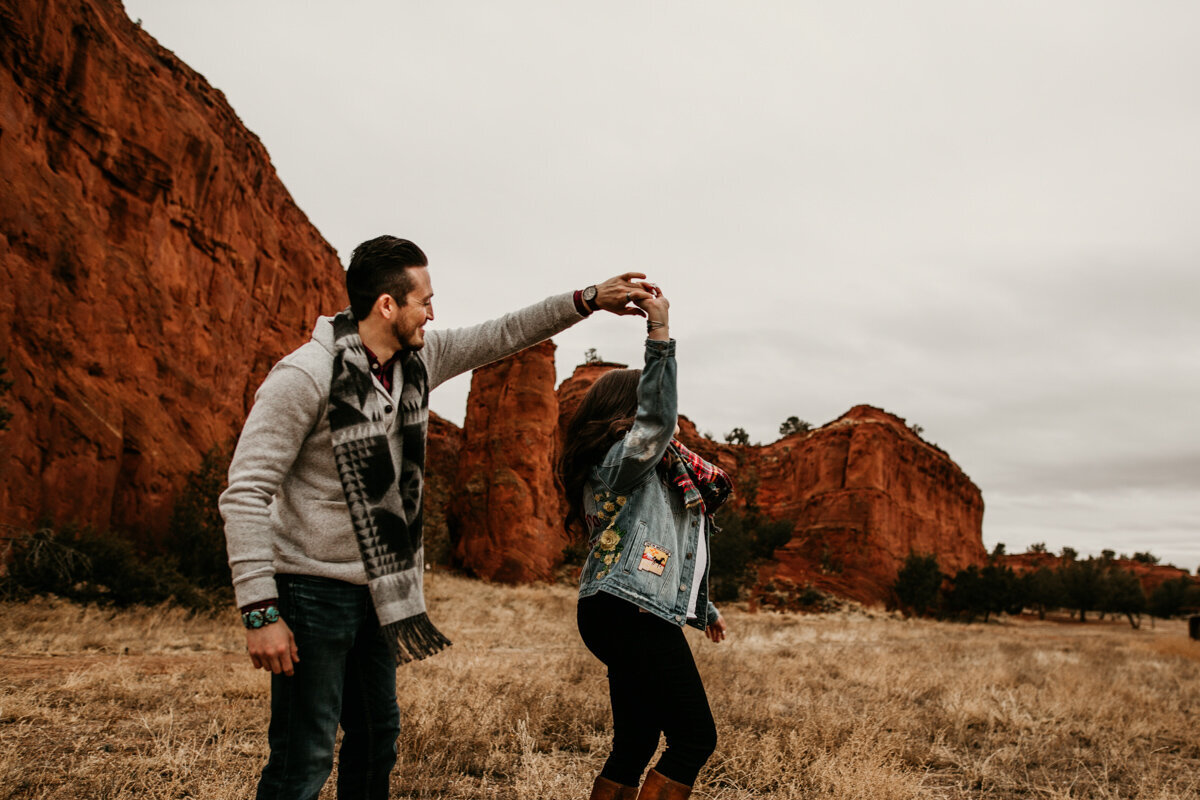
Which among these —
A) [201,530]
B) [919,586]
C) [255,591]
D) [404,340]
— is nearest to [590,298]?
[404,340]

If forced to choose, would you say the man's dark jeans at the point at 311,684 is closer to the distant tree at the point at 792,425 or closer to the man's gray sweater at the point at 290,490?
the man's gray sweater at the point at 290,490

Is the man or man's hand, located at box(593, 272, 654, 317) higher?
man's hand, located at box(593, 272, 654, 317)

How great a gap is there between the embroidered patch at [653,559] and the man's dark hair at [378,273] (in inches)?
40.7

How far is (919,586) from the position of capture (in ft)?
118

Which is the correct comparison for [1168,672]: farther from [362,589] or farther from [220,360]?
[220,360]

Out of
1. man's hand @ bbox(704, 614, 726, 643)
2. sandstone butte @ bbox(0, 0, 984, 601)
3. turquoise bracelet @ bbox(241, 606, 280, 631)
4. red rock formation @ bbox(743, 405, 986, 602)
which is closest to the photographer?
turquoise bracelet @ bbox(241, 606, 280, 631)

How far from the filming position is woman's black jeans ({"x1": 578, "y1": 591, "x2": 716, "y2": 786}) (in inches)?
84.0

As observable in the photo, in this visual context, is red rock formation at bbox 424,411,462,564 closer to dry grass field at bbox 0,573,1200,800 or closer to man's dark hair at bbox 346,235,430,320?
dry grass field at bbox 0,573,1200,800

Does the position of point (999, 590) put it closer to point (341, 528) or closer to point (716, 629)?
point (716, 629)

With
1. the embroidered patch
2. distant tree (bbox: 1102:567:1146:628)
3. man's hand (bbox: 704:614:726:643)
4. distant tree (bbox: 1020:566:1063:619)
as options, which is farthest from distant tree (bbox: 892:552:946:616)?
the embroidered patch

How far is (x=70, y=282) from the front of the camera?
15648 mm

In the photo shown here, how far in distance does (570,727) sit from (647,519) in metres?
2.90

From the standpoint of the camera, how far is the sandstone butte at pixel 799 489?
1202 inches

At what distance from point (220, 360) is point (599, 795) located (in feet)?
70.9
